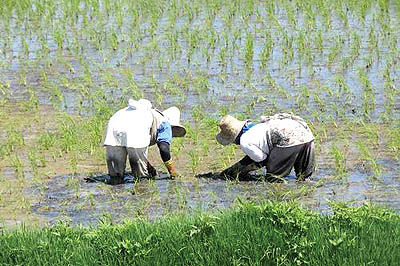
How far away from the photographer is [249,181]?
7.27 meters

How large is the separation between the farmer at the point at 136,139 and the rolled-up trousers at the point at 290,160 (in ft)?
2.32

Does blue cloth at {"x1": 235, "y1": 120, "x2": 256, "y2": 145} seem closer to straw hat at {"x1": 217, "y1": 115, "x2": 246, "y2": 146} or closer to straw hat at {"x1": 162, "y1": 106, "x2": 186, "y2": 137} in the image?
straw hat at {"x1": 217, "y1": 115, "x2": 246, "y2": 146}

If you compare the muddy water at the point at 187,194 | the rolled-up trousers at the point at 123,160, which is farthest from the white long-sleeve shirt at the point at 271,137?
the rolled-up trousers at the point at 123,160

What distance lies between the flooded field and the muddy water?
13mm

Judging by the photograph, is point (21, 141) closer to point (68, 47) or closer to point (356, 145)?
point (356, 145)

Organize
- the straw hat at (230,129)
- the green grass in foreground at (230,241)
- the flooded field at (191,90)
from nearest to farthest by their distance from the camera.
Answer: the green grass in foreground at (230,241), the flooded field at (191,90), the straw hat at (230,129)

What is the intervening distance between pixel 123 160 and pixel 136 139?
0.24 metres

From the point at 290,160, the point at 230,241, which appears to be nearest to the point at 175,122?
the point at 290,160

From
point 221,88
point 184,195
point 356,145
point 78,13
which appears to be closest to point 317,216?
point 184,195

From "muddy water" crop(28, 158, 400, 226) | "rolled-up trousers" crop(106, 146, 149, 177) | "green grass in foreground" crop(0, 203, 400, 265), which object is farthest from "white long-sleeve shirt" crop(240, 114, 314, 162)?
"green grass in foreground" crop(0, 203, 400, 265)

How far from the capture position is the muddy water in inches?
259

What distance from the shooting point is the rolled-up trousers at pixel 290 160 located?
715 cm

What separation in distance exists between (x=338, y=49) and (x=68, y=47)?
3014mm

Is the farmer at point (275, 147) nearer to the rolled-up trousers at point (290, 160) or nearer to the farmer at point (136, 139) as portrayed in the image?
the rolled-up trousers at point (290, 160)
